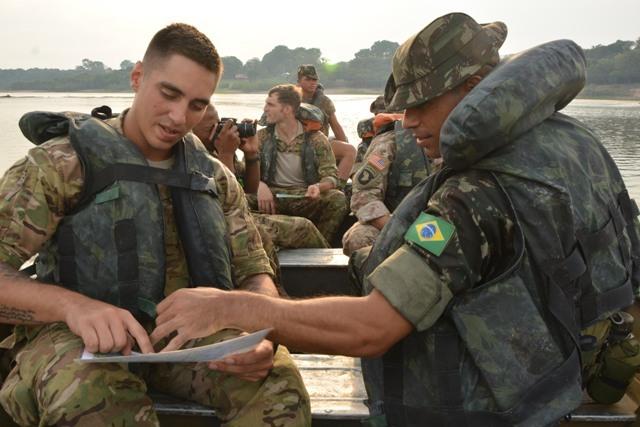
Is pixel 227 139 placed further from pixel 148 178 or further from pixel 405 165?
pixel 148 178

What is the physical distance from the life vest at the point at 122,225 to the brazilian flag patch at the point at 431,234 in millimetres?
975

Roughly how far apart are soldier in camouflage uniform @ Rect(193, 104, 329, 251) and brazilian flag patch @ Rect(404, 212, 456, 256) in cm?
274

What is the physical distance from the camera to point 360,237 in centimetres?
427

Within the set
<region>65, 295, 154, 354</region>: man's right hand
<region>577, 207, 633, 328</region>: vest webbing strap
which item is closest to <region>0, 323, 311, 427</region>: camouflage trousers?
<region>65, 295, 154, 354</region>: man's right hand

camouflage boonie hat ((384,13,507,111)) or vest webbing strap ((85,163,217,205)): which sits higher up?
camouflage boonie hat ((384,13,507,111))

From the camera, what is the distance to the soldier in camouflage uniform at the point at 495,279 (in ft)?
5.52

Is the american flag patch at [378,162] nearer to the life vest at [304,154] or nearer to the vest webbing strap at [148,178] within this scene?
the life vest at [304,154]

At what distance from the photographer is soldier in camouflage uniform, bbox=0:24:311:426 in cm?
190

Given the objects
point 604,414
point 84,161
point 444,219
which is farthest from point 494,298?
point 84,161

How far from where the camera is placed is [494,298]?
1.71 m

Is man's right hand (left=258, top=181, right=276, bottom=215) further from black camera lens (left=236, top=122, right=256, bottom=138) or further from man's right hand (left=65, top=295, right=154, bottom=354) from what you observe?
man's right hand (left=65, top=295, right=154, bottom=354)

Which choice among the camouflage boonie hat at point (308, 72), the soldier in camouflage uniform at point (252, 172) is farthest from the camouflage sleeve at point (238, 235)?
the camouflage boonie hat at point (308, 72)

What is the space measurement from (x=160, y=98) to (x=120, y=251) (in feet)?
2.00

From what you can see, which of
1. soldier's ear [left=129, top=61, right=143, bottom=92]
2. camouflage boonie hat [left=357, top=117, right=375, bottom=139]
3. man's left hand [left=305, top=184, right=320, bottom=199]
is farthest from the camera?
camouflage boonie hat [left=357, top=117, right=375, bottom=139]
